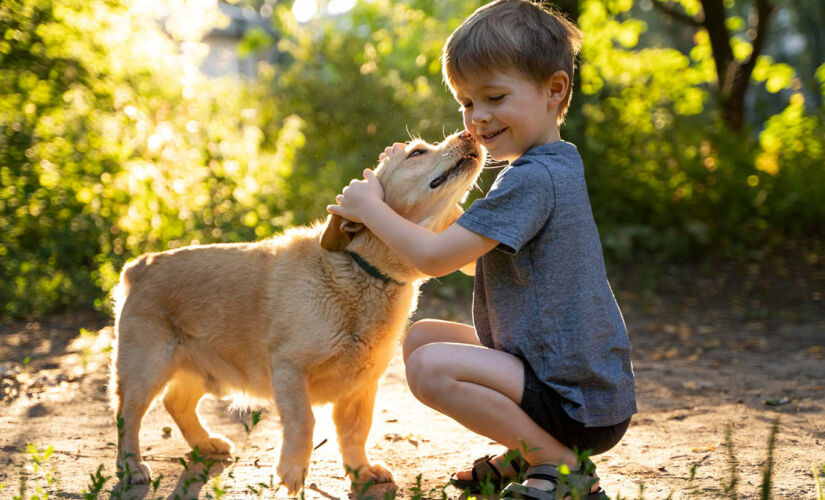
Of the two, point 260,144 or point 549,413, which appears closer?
point 549,413

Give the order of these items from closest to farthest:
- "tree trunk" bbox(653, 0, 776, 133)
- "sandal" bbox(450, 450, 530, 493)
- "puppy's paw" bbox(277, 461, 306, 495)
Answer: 1. "puppy's paw" bbox(277, 461, 306, 495)
2. "sandal" bbox(450, 450, 530, 493)
3. "tree trunk" bbox(653, 0, 776, 133)

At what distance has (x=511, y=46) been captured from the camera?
280 cm

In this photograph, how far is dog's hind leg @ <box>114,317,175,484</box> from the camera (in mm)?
3539

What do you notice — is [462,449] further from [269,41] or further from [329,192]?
[269,41]

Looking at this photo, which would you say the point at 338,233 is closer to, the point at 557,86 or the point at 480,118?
the point at 480,118

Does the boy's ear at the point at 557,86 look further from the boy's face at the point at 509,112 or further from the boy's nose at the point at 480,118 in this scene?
the boy's nose at the point at 480,118

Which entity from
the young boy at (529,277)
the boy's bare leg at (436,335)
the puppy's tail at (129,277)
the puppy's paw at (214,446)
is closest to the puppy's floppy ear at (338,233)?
the young boy at (529,277)

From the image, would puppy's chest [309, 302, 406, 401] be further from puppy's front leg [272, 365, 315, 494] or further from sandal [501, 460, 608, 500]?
sandal [501, 460, 608, 500]

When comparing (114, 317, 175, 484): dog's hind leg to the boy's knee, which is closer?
the boy's knee

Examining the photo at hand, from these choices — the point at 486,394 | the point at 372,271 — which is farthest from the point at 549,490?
the point at 372,271

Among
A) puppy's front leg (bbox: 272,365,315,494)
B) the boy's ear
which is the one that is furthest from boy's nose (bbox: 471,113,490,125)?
puppy's front leg (bbox: 272,365,315,494)

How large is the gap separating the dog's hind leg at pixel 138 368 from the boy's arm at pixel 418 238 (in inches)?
46.4

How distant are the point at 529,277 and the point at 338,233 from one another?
2.96 feet

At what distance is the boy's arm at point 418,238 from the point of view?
108 inches
